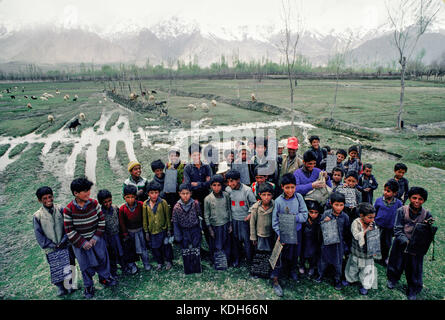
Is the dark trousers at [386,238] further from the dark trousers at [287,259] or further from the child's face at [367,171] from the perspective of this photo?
the dark trousers at [287,259]

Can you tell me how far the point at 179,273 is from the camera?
4461 millimetres

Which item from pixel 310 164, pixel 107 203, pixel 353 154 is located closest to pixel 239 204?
pixel 310 164

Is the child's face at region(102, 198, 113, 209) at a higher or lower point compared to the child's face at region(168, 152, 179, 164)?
lower

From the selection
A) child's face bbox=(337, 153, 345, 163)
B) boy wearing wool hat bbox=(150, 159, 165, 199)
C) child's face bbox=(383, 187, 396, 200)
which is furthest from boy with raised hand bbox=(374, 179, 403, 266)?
boy wearing wool hat bbox=(150, 159, 165, 199)

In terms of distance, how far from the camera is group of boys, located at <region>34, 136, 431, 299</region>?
3.78m

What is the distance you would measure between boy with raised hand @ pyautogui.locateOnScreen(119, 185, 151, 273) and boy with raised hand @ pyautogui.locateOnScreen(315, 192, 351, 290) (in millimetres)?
3086

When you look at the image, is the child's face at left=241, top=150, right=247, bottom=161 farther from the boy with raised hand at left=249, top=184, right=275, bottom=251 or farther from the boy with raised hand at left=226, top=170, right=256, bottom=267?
the boy with raised hand at left=249, top=184, right=275, bottom=251

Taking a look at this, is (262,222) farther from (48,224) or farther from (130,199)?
(48,224)

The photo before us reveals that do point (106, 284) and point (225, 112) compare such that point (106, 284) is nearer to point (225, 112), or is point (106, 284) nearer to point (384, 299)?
point (384, 299)

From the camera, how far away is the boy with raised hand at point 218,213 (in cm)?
428

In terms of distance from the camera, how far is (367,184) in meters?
4.99

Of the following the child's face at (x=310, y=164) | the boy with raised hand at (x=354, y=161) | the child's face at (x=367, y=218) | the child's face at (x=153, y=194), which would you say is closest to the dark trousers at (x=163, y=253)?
the child's face at (x=153, y=194)

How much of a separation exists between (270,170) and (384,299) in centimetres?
269
